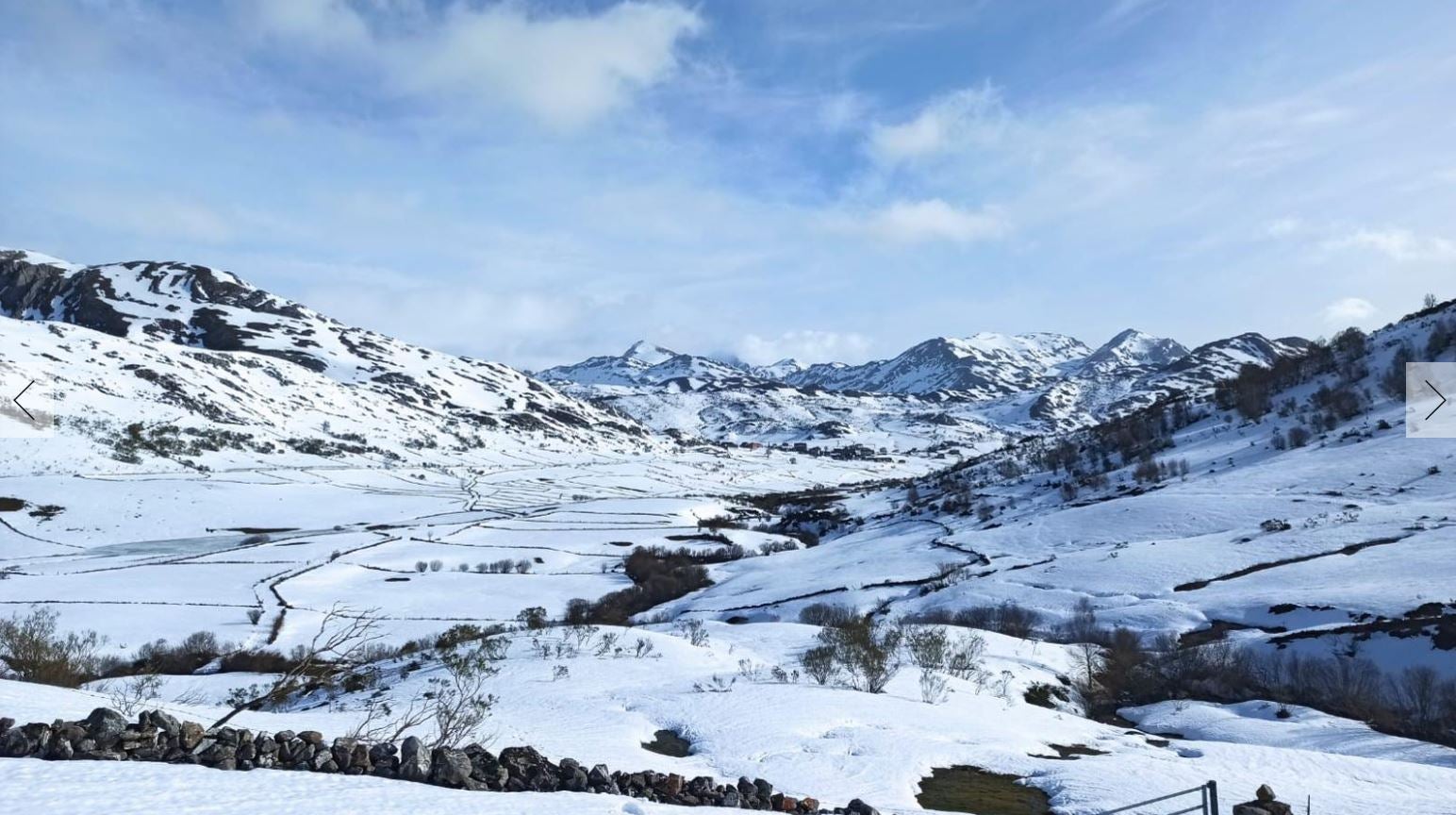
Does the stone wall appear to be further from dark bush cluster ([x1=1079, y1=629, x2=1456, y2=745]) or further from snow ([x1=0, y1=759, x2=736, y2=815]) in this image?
dark bush cluster ([x1=1079, y1=629, x2=1456, y2=745])

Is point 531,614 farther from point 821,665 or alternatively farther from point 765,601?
point 821,665

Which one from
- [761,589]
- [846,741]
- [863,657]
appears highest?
[846,741]

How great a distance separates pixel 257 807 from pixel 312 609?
5354 centimetres

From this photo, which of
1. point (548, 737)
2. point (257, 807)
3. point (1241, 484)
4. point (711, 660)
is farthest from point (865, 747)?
point (1241, 484)

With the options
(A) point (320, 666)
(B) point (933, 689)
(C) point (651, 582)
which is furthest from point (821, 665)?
(C) point (651, 582)

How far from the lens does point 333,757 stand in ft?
35.1

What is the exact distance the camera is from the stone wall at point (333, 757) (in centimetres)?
945

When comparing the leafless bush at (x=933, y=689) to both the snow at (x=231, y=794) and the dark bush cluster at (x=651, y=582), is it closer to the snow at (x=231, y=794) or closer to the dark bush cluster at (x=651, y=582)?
the snow at (x=231, y=794)

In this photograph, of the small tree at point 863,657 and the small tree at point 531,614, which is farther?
the small tree at point 531,614

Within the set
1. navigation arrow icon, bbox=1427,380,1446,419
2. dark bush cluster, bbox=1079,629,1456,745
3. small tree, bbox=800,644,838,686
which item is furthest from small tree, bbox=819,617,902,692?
navigation arrow icon, bbox=1427,380,1446,419

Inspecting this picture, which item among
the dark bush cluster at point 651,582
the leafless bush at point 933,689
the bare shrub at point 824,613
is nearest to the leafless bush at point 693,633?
the bare shrub at point 824,613

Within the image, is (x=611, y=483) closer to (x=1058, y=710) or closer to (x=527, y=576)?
(x=527, y=576)

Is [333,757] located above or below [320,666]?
above

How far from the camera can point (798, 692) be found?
23.8 m
